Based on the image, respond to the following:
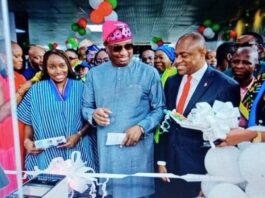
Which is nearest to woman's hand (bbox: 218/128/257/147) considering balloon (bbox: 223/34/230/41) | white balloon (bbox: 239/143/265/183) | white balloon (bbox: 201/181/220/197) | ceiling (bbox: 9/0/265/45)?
white balloon (bbox: 239/143/265/183)

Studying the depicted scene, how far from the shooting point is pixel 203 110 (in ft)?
5.25

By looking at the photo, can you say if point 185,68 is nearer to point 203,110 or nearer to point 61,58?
point 203,110

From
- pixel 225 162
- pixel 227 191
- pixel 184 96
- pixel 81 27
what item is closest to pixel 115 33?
pixel 184 96

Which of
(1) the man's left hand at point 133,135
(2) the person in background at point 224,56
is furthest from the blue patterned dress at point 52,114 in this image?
(2) the person in background at point 224,56

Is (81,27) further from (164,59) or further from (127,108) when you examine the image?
(127,108)

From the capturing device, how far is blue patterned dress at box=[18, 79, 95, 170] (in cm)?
202

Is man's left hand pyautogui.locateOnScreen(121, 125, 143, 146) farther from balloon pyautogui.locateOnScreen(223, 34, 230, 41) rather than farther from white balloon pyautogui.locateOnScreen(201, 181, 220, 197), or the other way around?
balloon pyautogui.locateOnScreen(223, 34, 230, 41)

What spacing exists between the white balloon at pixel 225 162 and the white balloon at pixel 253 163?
10 centimetres

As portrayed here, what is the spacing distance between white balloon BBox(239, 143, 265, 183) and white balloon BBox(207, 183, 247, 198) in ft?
0.42

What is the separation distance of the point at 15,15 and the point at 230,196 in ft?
29.6

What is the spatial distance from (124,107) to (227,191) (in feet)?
2.39

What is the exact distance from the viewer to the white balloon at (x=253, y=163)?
1.44m

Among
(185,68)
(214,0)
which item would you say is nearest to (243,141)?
(185,68)

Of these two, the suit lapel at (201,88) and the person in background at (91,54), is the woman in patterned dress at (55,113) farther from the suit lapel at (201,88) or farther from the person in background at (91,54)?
the person in background at (91,54)
